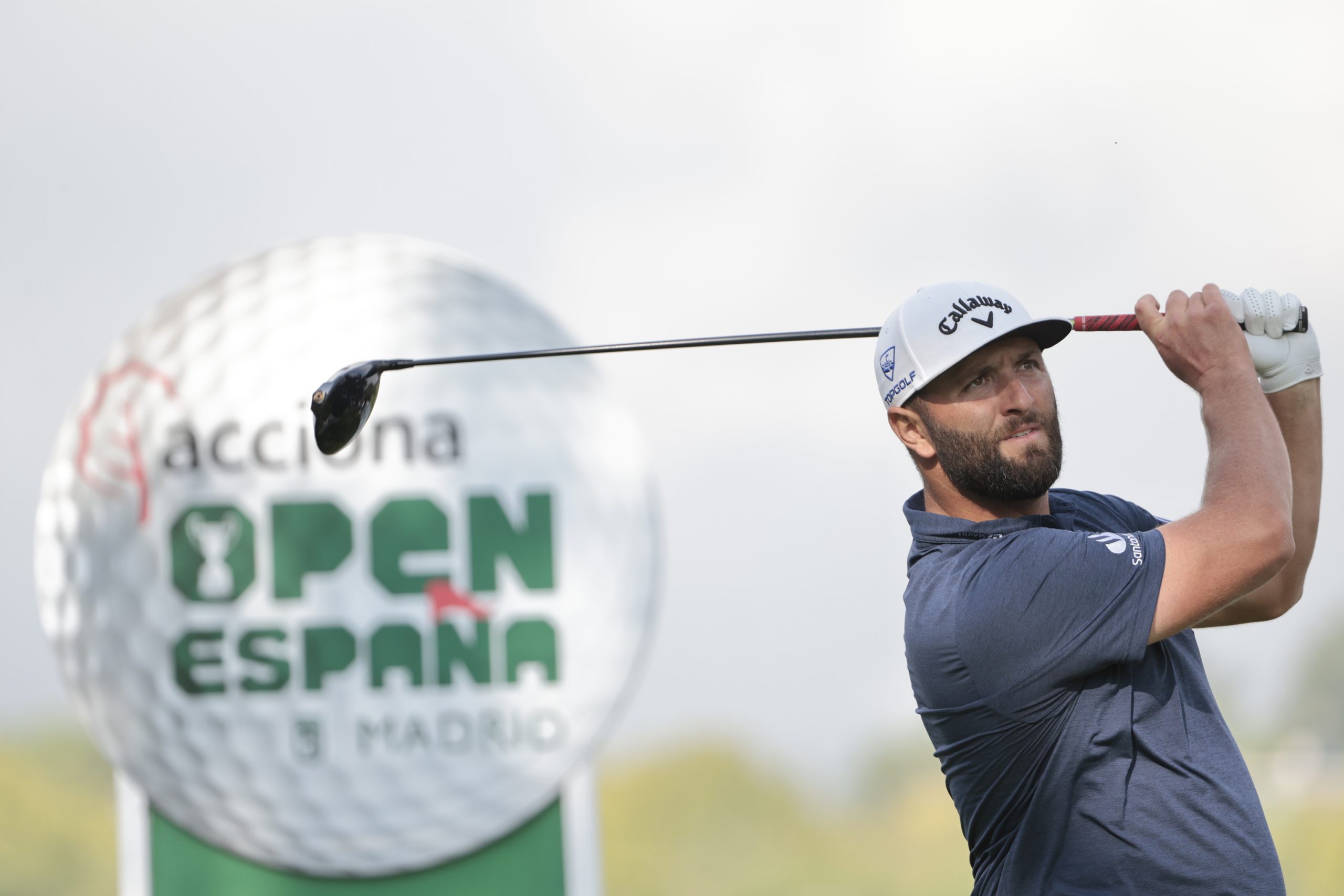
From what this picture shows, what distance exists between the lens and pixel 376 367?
1.57m

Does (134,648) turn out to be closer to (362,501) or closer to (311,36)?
(362,501)

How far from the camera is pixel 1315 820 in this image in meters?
2.21

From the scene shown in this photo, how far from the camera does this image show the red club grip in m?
1.30

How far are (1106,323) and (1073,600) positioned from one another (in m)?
0.35

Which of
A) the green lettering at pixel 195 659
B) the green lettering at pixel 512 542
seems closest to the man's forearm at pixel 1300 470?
the green lettering at pixel 512 542

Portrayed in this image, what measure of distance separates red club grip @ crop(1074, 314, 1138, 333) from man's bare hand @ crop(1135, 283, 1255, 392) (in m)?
0.07

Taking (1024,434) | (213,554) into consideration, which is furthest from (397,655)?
(1024,434)

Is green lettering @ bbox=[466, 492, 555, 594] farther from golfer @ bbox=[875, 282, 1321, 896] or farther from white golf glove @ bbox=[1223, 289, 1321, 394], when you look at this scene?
white golf glove @ bbox=[1223, 289, 1321, 394]

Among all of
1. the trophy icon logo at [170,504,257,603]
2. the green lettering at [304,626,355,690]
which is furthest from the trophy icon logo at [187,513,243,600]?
the green lettering at [304,626,355,690]

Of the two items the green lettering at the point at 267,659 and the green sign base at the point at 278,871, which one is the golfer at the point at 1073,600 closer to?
the green sign base at the point at 278,871

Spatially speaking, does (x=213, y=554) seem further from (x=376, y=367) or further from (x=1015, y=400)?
(x=1015, y=400)

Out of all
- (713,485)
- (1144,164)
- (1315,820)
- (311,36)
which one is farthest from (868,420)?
(311,36)

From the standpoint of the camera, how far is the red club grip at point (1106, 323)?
4.25ft

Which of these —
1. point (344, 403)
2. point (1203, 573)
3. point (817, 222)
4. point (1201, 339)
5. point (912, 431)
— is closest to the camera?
point (1203, 573)
